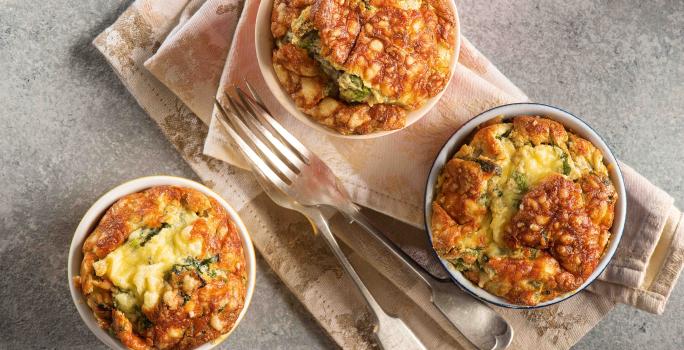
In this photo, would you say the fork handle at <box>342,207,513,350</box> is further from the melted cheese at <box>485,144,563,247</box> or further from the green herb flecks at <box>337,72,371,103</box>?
the green herb flecks at <box>337,72,371,103</box>

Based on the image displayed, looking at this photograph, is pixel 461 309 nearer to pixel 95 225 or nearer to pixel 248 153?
pixel 248 153

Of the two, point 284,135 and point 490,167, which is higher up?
point 490,167

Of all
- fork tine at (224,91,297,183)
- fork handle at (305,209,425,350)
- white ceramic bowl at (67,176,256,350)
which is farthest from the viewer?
fork handle at (305,209,425,350)

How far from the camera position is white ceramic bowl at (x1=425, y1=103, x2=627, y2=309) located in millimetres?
2822

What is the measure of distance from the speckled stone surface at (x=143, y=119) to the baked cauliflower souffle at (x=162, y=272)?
0.54 metres

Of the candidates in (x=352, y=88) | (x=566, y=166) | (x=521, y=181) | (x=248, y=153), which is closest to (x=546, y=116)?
(x=566, y=166)

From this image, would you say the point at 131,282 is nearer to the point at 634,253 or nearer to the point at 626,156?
the point at 634,253

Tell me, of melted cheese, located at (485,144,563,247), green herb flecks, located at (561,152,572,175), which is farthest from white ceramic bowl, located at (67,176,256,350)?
green herb flecks, located at (561,152,572,175)

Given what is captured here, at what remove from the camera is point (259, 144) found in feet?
10.0

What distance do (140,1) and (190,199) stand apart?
1081 millimetres

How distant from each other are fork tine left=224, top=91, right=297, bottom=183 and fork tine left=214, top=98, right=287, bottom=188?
0.03m

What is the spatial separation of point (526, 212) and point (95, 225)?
1778 millimetres

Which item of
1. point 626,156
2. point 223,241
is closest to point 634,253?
point 626,156

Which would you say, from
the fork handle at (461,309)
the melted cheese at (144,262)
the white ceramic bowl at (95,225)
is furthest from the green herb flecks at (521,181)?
the melted cheese at (144,262)
